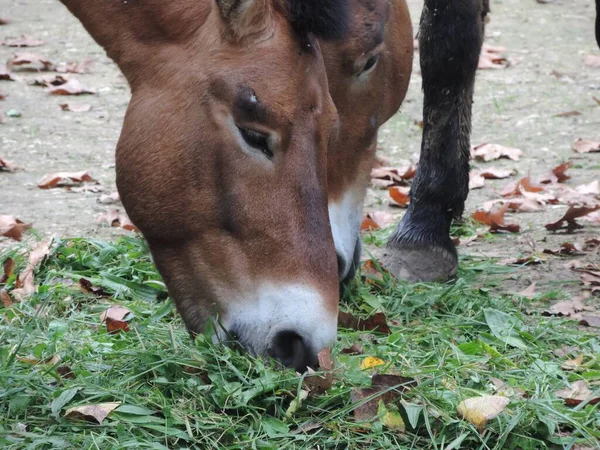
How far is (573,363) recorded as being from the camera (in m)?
3.22

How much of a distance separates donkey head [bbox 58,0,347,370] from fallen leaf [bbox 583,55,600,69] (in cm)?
682

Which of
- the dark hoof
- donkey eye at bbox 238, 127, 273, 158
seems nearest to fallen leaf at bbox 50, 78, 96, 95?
the dark hoof

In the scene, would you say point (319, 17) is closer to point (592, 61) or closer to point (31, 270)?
point (31, 270)

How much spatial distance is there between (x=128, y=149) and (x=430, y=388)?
1197 mm

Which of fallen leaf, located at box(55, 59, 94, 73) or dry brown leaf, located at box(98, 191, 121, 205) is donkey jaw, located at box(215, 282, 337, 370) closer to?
dry brown leaf, located at box(98, 191, 121, 205)

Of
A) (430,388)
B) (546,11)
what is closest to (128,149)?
(430,388)

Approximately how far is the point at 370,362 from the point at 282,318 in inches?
21.3

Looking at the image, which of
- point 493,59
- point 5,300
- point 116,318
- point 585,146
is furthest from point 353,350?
point 493,59

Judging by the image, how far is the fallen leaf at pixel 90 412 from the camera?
8.64 ft

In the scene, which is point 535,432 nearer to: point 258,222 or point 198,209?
point 258,222

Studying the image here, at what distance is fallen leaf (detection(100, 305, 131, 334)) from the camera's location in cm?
350

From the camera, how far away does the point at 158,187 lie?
2.88 m

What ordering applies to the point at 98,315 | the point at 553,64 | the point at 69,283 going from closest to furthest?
the point at 98,315
the point at 69,283
the point at 553,64

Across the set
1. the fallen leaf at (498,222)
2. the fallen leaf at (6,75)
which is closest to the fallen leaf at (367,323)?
the fallen leaf at (498,222)
